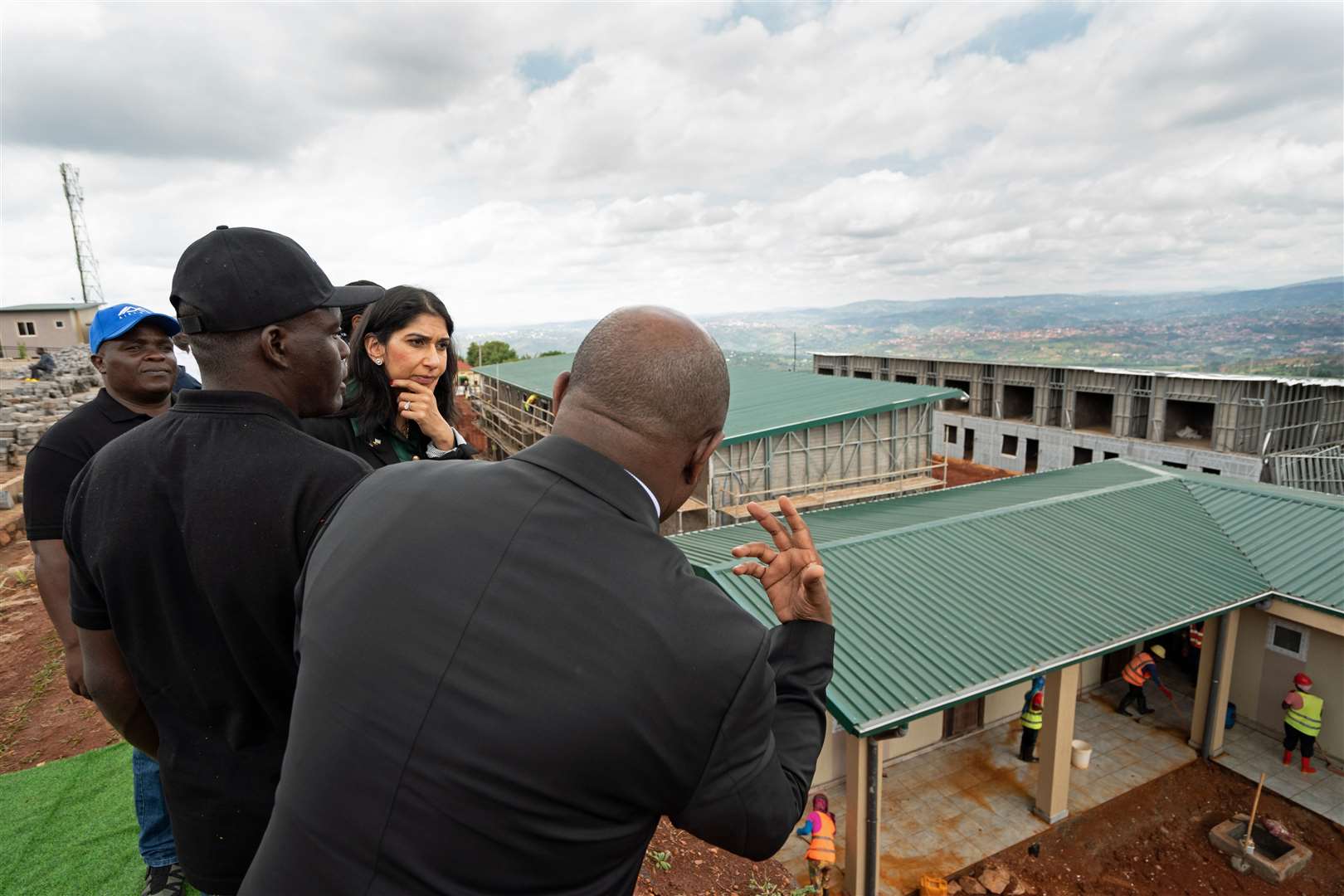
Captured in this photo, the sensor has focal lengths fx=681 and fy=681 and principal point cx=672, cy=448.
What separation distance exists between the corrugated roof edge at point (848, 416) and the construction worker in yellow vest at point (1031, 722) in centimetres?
926

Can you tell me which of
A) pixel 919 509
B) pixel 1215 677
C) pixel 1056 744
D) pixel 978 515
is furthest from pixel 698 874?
pixel 1215 677

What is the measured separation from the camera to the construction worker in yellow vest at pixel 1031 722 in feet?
41.2

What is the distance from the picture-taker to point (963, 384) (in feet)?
133

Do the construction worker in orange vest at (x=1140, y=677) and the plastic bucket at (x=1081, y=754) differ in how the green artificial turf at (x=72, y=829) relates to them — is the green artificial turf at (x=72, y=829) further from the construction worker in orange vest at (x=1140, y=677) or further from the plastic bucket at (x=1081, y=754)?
the construction worker in orange vest at (x=1140, y=677)

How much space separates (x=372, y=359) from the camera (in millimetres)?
3709

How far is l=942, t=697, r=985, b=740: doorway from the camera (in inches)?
530

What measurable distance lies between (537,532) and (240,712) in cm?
152

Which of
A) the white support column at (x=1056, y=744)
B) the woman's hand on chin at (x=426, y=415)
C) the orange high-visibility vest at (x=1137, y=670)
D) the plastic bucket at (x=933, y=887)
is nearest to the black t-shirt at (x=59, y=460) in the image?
the woman's hand on chin at (x=426, y=415)

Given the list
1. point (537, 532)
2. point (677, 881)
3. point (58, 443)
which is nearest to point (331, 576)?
point (537, 532)

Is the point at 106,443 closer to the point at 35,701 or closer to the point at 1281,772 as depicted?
the point at 35,701

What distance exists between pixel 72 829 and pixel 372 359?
677 centimetres

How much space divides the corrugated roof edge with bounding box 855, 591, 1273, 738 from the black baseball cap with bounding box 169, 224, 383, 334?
6537 millimetres

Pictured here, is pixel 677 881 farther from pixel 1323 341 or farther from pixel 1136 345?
pixel 1136 345

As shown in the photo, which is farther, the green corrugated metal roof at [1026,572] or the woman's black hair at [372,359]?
the green corrugated metal roof at [1026,572]
